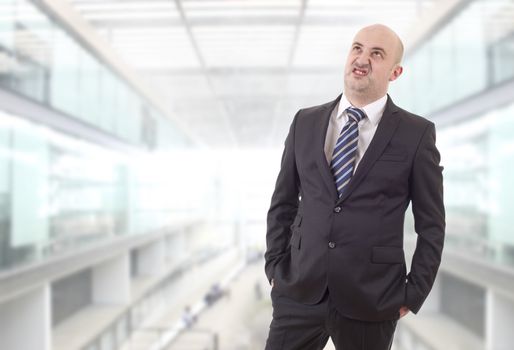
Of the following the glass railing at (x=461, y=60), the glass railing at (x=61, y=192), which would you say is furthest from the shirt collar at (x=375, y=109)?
the glass railing at (x=61, y=192)

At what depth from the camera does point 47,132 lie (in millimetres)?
5195

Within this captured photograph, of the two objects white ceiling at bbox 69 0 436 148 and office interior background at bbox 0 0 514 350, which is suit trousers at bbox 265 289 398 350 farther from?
white ceiling at bbox 69 0 436 148

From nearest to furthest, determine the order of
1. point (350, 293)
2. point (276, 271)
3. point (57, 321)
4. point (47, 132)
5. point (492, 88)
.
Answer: point (350, 293), point (276, 271), point (492, 88), point (47, 132), point (57, 321)

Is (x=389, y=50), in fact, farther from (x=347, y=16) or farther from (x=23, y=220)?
(x=23, y=220)

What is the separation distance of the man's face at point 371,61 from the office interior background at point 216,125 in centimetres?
161

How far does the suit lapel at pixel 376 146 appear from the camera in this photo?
1276 millimetres

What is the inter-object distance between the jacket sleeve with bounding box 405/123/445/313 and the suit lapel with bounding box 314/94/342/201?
200 mm

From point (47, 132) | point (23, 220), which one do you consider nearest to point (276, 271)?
point (23, 220)

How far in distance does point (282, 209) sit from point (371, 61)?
0.46 metres

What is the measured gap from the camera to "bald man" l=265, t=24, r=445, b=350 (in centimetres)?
128

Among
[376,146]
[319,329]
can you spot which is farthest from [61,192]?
[376,146]

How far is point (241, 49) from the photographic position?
5.75 meters

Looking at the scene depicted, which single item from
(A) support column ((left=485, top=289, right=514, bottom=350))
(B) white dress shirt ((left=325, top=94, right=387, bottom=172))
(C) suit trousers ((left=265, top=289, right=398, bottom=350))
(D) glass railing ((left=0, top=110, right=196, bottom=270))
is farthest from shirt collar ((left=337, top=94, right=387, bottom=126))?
(A) support column ((left=485, top=289, right=514, bottom=350))

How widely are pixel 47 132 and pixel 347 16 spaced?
3079mm
